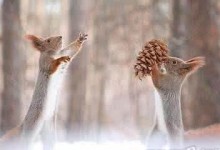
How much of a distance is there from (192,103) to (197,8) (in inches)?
11.7

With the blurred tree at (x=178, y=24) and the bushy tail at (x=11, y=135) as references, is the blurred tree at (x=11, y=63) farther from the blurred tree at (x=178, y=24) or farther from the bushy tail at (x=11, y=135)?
the blurred tree at (x=178, y=24)

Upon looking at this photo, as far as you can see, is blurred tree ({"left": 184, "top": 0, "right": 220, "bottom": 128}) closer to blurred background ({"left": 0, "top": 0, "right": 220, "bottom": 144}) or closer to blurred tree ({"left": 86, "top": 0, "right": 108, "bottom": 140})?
blurred background ({"left": 0, "top": 0, "right": 220, "bottom": 144})

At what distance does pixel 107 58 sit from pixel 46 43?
20cm

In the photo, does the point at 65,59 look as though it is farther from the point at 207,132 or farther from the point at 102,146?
the point at 207,132

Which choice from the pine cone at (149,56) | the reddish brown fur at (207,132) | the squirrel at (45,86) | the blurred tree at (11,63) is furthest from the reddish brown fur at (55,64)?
the reddish brown fur at (207,132)

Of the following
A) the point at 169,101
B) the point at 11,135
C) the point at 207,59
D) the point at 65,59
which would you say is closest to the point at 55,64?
the point at 65,59

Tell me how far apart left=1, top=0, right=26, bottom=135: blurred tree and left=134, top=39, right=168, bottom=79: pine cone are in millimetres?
355

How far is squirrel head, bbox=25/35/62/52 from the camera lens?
204 cm

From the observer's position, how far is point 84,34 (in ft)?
6.79

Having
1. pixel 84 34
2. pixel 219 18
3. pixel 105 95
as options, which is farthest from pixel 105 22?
pixel 219 18

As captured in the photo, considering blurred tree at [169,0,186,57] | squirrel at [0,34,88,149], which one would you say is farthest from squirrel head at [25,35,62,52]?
blurred tree at [169,0,186,57]

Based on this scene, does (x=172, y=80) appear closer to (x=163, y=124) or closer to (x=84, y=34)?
(x=163, y=124)

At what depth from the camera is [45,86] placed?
2.02 metres

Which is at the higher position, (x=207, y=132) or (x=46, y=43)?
(x=46, y=43)
